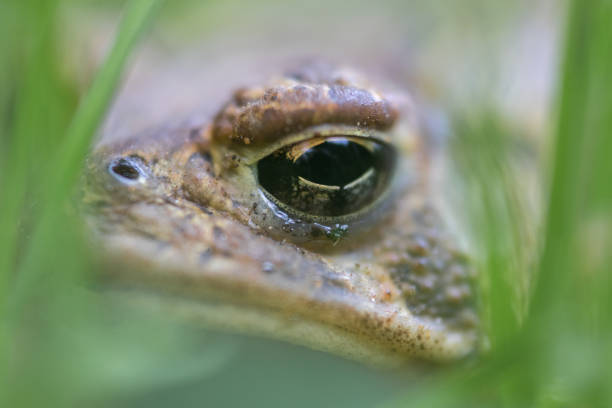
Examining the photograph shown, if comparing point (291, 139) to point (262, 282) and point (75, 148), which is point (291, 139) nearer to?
point (262, 282)

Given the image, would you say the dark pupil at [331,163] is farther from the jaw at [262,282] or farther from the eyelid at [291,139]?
the jaw at [262,282]

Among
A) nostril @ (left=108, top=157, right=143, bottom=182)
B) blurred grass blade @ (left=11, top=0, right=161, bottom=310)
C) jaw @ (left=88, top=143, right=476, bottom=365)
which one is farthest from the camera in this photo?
nostril @ (left=108, top=157, right=143, bottom=182)

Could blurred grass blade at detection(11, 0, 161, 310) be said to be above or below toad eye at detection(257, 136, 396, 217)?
below

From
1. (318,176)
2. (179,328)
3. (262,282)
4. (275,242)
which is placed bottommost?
(179,328)

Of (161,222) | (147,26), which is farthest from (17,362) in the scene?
(147,26)

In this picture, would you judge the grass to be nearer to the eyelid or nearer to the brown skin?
the brown skin

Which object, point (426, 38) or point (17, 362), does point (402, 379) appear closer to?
point (17, 362)

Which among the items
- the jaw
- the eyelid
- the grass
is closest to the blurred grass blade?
the grass

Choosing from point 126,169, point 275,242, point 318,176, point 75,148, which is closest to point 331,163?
point 318,176

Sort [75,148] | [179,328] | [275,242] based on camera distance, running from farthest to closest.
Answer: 1. [275,242]
2. [179,328]
3. [75,148]
